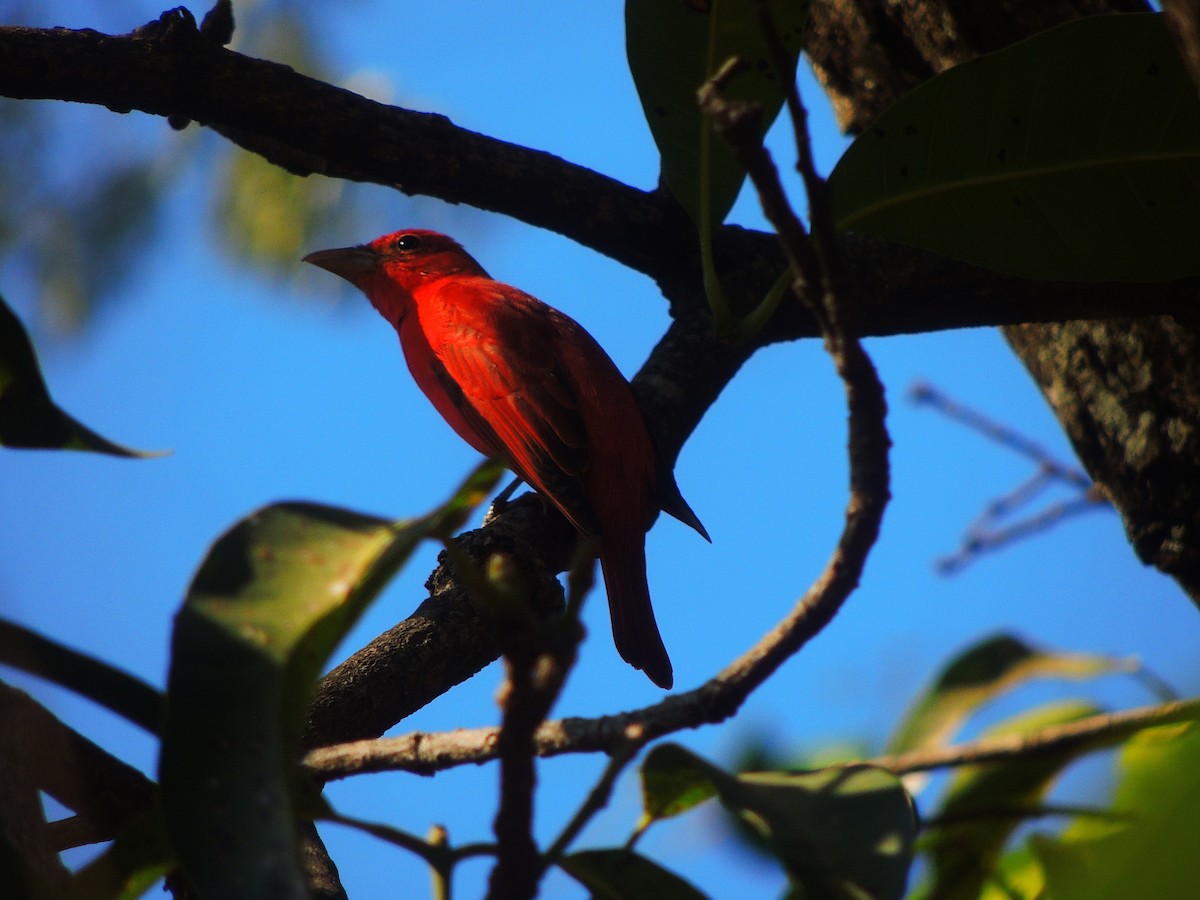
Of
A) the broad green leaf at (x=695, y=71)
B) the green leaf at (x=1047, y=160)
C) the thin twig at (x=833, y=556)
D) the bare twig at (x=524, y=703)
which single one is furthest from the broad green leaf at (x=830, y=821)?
the broad green leaf at (x=695, y=71)

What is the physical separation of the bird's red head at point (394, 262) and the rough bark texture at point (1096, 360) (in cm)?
210

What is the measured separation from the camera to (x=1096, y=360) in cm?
287

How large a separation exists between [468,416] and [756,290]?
1.24m

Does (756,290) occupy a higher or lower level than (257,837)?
higher

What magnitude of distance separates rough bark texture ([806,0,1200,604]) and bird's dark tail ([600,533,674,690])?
4.07 feet

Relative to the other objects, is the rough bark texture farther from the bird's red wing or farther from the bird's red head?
the bird's red head

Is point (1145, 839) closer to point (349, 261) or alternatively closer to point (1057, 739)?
point (1057, 739)

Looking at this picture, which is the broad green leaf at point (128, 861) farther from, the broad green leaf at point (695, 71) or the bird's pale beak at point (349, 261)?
the bird's pale beak at point (349, 261)

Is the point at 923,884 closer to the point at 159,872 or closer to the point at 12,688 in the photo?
the point at 159,872

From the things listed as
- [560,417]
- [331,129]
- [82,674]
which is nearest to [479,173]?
[331,129]

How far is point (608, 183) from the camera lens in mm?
2914

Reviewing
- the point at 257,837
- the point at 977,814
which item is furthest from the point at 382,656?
the point at 977,814

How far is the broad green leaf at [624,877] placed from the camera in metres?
1.33

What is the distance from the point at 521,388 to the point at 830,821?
2.48 m
